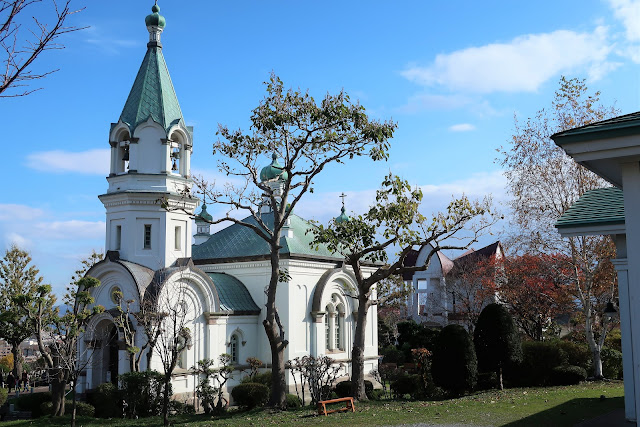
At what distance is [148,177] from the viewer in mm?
26672

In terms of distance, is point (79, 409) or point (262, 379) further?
point (262, 379)

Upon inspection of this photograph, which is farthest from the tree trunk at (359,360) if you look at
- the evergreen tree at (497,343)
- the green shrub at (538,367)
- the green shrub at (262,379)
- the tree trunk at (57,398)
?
the tree trunk at (57,398)

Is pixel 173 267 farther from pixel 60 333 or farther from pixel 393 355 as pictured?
pixel 393 355

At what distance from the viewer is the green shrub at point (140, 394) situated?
71.1 feet

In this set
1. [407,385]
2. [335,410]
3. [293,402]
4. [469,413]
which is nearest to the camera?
[469,413]

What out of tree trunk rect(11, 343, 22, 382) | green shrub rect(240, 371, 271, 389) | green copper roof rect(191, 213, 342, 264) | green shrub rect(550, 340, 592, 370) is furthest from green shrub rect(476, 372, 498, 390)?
tree trunk rect(11, 343, 22, 382)

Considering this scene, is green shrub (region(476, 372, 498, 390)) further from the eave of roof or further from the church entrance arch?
the eave of roof

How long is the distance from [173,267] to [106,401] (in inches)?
241

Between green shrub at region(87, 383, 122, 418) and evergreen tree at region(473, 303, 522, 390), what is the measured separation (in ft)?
41.0

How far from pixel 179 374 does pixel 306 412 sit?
8.48 metres

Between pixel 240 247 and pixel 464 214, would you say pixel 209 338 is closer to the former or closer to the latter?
pixel 240 247

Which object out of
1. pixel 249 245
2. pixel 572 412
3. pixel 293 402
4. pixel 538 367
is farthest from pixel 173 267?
pixel 572 412

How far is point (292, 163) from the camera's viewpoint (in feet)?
62.8

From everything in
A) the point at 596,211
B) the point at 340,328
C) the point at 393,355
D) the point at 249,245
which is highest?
the point at 249,245
